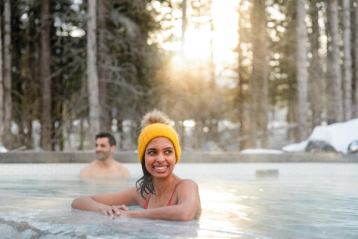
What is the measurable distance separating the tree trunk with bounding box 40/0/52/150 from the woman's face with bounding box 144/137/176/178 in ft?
40.8

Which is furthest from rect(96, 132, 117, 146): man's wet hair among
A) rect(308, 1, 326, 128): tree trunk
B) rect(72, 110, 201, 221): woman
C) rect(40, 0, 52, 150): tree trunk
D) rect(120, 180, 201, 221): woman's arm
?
rect(308, 1, 326, 128): tree trunk

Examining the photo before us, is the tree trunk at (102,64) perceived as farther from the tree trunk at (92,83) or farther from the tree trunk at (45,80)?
the tree trunk at (45,80)

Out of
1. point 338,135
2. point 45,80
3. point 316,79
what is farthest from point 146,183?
point 316,79

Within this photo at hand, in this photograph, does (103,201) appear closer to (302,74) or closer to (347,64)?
(302,74)

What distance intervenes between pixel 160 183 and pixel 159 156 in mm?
320

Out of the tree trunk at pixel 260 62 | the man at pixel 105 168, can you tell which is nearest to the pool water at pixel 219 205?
the man at pixel 105 168

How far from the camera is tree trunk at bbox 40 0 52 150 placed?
631 inches

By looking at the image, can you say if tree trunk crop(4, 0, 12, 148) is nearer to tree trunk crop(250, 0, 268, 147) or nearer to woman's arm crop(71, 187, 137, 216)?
tree trunk crop(250, 0, 268, 147)

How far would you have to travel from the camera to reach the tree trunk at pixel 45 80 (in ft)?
52.6

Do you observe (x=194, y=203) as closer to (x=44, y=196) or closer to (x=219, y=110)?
(x=44, y=196)

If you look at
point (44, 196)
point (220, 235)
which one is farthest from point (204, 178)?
point (220, 235)

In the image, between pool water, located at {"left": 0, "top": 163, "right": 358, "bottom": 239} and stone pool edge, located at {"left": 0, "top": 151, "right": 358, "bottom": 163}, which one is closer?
pool water, located at {"left": 0, "top": 163, "right": 358, "bottom": 239}

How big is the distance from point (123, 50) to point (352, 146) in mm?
8049

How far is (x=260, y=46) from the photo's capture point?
19484mm
